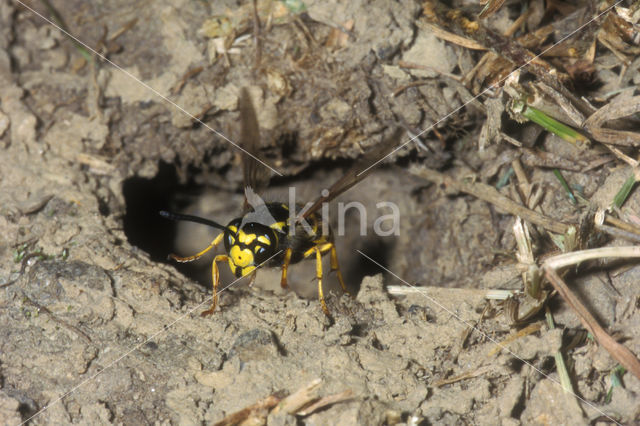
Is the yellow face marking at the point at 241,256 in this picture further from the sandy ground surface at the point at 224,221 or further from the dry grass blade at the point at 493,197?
the dry grass blade at the point at 493,197

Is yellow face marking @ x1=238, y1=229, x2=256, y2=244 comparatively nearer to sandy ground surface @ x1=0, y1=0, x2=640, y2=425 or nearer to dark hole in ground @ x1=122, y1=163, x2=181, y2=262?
sandy ground surface @ x1=0, y1=0, x2=640, y2=425

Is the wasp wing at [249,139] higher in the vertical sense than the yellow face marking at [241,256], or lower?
higher

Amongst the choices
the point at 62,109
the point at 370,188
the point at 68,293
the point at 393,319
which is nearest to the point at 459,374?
the point at 393,319

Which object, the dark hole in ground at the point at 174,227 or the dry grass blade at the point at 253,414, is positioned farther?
the dark hole in ground at the point at 174,227

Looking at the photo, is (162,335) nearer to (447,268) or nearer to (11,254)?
(11,254)

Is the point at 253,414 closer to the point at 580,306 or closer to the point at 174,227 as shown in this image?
the point at 580,306

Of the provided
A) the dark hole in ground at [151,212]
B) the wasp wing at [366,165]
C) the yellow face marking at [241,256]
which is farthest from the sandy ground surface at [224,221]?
the wasp wing at [366,165]

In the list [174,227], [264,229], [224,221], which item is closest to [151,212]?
[174,227]
